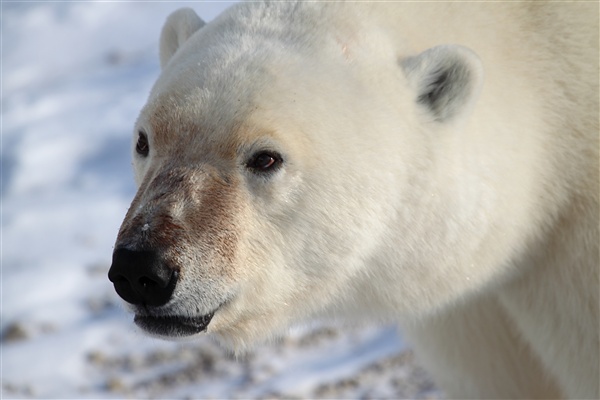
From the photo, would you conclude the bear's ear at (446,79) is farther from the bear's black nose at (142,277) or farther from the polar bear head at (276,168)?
the bear's black nose at (142,277)

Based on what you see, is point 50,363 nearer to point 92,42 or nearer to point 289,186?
point 289,186

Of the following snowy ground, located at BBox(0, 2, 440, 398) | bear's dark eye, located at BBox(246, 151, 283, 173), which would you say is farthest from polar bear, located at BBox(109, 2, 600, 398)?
snowy ground, located at BBox(0, 2, 440, 398)

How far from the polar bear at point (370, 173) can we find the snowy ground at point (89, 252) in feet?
5.83

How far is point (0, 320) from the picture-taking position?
17.6 ft

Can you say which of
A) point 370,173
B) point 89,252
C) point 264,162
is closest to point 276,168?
point 264,162

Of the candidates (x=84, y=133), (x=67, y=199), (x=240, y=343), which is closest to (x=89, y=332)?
(x=67, y=199)

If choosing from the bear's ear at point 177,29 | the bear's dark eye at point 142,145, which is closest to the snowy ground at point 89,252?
the bear's ear at point 177,29

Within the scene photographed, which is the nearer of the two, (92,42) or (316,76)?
(316,76)

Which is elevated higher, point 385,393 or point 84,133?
point 84,133

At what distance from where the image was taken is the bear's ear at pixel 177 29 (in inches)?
126

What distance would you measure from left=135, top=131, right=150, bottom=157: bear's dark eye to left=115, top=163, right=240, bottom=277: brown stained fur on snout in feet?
0.56

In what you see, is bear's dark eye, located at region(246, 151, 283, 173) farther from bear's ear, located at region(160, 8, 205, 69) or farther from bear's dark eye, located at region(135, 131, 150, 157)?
bear's ear, located at region(160, 8, 205, 69)

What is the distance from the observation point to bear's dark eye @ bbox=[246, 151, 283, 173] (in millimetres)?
2668

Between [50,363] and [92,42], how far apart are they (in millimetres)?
3640
